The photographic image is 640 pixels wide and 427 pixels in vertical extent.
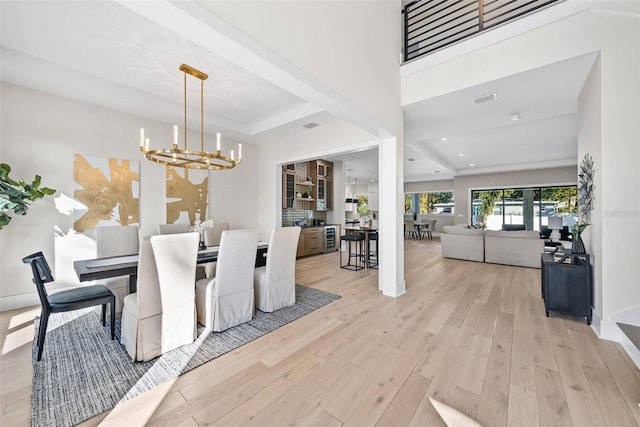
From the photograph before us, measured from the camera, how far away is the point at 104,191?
3.86 metres

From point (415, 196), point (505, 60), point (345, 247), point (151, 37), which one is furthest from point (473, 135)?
point (415, 196)

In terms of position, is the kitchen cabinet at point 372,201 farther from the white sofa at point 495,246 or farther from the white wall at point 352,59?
the white wall at point 352,59

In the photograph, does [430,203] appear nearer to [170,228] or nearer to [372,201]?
[372,201]

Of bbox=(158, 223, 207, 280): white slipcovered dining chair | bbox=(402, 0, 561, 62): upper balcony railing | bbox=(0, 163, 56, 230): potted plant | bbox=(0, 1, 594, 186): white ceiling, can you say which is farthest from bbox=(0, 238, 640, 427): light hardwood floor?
bbox=(402, 0, 561, 62): upper balcony railing

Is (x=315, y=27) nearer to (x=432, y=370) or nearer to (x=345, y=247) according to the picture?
(x=432, y=370)

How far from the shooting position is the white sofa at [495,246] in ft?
17.7

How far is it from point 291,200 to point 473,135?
4.69 m

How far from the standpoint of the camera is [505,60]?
9.50 feet

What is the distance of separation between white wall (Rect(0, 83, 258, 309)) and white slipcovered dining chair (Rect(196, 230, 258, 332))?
8.02 ft

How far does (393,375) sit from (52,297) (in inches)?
123

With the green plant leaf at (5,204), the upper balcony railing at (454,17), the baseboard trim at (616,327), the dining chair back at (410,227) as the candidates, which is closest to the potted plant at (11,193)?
the green plant leaf at (5,204)

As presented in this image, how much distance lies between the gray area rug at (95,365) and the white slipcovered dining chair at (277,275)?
0.20m

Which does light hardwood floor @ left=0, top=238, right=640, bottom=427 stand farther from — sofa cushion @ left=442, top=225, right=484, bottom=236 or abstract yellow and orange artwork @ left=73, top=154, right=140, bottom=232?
sofa cushion @ left=442, top=225, right=484, bottom=236

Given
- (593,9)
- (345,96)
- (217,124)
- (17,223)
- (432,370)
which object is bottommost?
(432,370)
